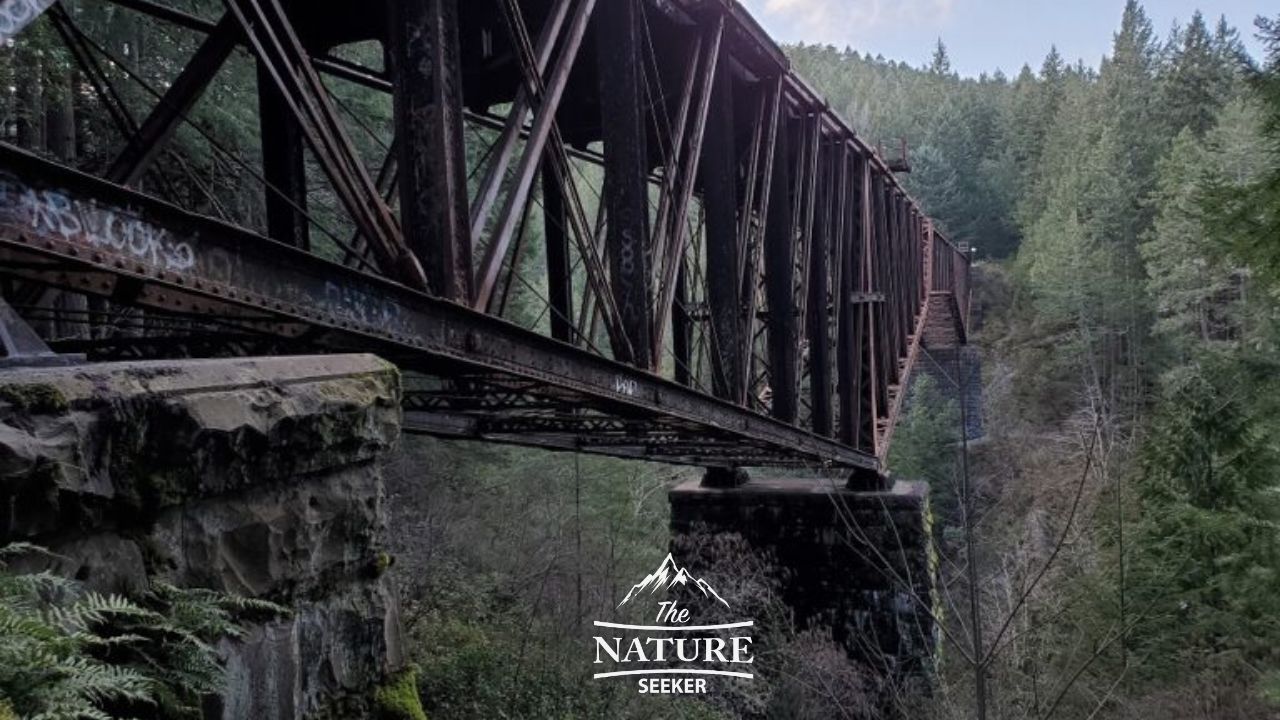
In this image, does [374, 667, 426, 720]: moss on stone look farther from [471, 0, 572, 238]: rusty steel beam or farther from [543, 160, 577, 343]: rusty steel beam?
[543, 160, 577, 343]: rusty steel beam

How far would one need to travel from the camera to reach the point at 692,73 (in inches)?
256

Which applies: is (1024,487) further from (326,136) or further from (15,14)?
(15,14)

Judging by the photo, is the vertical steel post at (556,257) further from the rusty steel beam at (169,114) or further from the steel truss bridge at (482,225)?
the rusty steel beam at (169,114)

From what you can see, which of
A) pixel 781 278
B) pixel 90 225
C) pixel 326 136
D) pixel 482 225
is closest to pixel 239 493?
pixel 90 225

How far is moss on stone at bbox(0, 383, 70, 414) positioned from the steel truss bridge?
2.73 ft

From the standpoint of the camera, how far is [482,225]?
4137 mm

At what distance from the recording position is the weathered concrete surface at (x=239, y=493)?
1660 mm

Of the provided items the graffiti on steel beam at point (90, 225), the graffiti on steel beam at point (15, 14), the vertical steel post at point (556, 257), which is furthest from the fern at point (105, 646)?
the vertical steel post at point (556, 257)

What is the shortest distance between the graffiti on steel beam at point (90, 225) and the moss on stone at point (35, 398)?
34.3 inches

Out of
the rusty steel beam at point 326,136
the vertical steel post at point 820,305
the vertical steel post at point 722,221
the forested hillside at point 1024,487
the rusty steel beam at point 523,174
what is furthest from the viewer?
the vertical steel post at point 820,305

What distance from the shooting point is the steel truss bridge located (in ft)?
9.42

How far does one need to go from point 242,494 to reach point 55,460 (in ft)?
1.72

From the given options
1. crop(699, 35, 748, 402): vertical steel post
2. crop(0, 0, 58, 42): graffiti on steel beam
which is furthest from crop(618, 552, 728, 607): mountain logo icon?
crop(0, 0, 58, 42): graffiti on steel beam

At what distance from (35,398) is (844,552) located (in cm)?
1279
